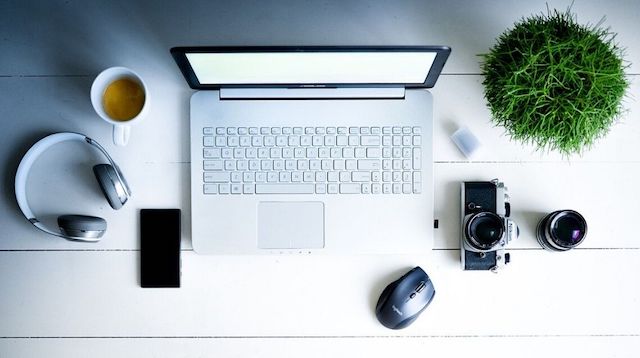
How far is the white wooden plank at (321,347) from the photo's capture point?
37.8 inches

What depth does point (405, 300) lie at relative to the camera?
35.8 inches

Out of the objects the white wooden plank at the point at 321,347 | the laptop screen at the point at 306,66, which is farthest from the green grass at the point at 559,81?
the white wooden plank at the point at 321,347

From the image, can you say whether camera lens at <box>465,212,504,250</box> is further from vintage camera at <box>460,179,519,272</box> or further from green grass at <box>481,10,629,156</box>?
green grass at <box>481,10,629,156</box>

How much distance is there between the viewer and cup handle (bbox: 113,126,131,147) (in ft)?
2.95

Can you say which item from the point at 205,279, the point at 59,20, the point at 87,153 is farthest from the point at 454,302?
the point at 59,20

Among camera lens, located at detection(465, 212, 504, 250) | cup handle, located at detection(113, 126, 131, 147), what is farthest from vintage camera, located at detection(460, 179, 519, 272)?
cup handle, located at detection(113, 126, 131, 147)

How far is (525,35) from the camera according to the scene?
79 centimetres

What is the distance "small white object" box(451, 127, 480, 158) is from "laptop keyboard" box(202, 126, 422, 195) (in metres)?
0.09

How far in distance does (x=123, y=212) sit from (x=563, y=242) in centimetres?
87

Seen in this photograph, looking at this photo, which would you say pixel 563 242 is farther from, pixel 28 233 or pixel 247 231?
pixel 28 233

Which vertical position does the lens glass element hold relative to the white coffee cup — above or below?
below

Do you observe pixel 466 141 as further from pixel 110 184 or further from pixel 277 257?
pixel 110 184

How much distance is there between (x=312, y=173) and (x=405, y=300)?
1.01 feet

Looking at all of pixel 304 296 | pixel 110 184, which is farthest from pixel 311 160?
pixel 110 184
